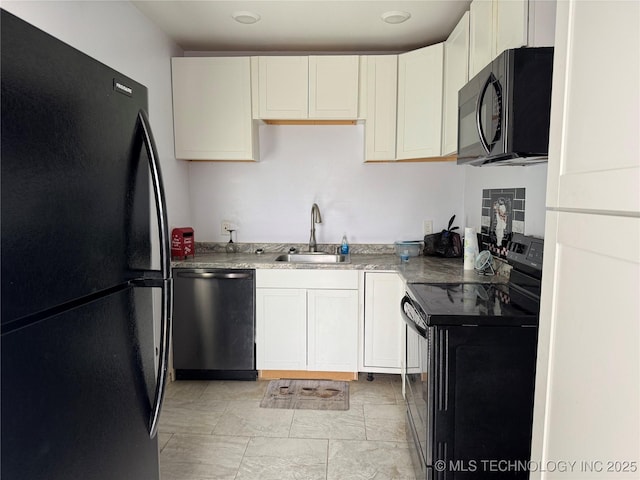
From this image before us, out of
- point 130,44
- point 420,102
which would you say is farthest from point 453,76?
point 130,44

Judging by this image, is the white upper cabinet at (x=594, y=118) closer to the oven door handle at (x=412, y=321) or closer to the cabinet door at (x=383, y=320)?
the oven door handle at (x=412, y=321)

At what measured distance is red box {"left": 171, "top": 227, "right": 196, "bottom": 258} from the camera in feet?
10.0

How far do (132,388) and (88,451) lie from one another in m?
0.19

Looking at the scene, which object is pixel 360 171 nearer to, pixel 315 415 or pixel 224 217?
pixel 224 217

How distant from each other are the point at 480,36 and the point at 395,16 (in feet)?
2.30

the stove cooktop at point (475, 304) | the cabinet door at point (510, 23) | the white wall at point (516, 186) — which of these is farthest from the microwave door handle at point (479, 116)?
the stove cooktop at point (475, 304)

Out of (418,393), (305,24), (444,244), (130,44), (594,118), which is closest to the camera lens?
(594,118)

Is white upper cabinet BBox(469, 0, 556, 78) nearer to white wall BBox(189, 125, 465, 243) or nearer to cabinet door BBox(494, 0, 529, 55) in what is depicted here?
cabinet door BBox(494, 0, 529, 55)

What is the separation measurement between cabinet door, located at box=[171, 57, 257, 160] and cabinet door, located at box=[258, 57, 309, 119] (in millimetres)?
106

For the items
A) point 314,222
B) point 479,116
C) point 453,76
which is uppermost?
point 453,76

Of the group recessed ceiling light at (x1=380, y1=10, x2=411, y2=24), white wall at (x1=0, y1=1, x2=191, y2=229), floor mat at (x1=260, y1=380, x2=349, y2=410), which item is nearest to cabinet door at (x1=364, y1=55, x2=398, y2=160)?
recessed ceiling light at (x1=380, y1=10, x2=411, y2=24)

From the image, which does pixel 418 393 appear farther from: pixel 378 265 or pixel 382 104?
pixel 382 104

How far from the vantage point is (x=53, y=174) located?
2.78 feet

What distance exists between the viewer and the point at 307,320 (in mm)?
2973
